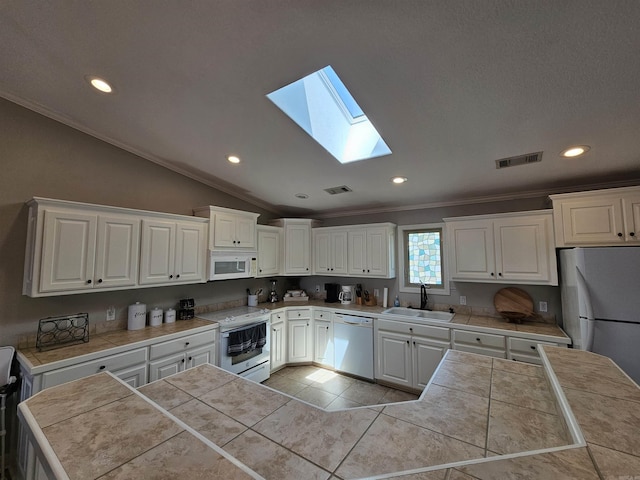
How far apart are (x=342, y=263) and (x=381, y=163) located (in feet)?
6.33

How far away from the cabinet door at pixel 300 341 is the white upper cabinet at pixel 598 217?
10.8ft

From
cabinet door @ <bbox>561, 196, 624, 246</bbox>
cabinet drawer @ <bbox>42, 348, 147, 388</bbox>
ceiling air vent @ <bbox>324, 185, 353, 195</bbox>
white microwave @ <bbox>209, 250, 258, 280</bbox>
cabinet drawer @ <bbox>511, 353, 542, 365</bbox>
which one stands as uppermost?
ceiling air vent @ <bbox>324, 185, 353, 195</bbox>

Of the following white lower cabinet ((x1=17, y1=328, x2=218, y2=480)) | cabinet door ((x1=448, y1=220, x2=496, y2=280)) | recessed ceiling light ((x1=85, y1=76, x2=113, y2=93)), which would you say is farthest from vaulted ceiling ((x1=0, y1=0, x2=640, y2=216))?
white lower cabinet ((x1=17, y1=328, x2=218, y2=480))

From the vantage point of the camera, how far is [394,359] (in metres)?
3.41

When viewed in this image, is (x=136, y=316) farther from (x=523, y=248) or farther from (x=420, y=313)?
(x=523, y=248)

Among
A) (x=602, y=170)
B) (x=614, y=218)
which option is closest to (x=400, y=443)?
(x=614, y=218)

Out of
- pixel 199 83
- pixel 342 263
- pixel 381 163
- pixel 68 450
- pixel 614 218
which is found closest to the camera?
pixel 68 450

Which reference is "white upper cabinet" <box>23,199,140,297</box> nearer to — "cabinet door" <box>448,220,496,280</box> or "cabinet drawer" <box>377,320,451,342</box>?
"cabinet drawer" <box>377,320,451,342</box>

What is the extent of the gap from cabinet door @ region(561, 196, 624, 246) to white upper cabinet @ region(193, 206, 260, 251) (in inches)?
145

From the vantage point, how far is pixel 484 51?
1.45 meters

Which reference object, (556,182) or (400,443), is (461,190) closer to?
(556,182)

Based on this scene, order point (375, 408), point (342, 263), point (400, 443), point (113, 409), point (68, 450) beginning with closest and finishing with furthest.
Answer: point (68, 450)
point (400, 443)
point (113, 409)
point (375, 408)
point (342, 263)

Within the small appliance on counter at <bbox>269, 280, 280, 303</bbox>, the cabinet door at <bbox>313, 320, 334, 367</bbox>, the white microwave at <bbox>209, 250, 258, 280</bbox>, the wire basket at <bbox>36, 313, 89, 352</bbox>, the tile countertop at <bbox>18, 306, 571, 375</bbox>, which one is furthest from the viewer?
the small appliance on counter at <bbox>269, 280, 280, 303</bbox>

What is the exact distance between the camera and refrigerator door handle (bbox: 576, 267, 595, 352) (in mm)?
2191
